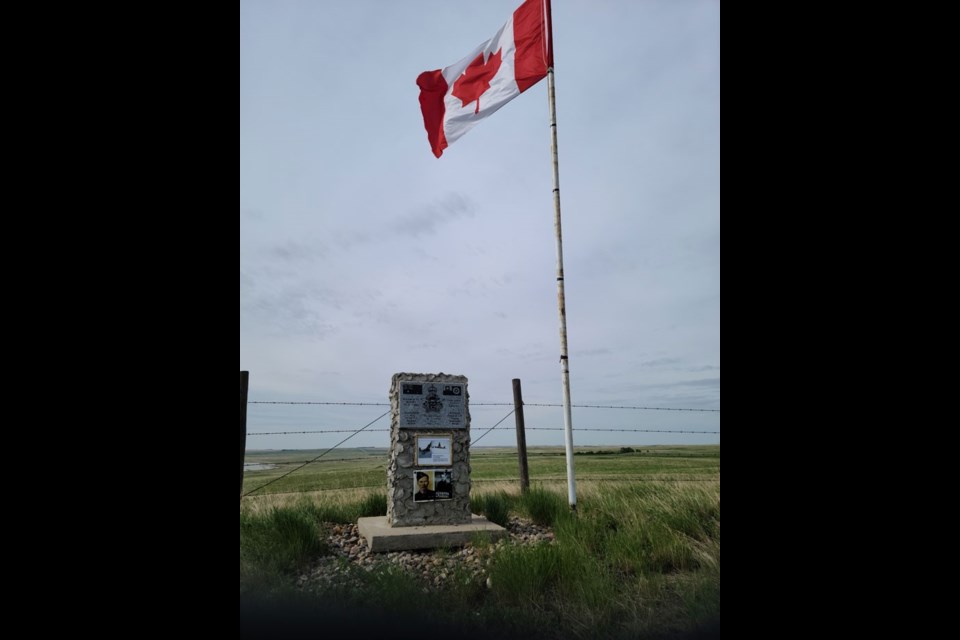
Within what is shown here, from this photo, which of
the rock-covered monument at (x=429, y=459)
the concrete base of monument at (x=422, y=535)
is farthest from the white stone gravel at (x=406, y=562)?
the rock-covered monument at (x=429, y=459)

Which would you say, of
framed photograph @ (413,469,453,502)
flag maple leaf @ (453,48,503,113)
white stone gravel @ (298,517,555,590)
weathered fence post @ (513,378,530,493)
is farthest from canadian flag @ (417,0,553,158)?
white stone gravel @ (298,517,555,590)

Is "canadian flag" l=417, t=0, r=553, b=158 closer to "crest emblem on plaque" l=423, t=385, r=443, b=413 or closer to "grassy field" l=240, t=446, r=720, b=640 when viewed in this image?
"crest emblem on plaque" l=423, t=385, r=443, b=413

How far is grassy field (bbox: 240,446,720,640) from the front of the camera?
4.02 m

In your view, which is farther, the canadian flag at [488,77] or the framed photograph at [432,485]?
the canadian flag at [488,77]

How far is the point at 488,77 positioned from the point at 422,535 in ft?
18.5

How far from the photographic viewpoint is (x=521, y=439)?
780cm

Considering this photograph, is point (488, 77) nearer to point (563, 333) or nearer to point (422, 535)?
point (563, 333)

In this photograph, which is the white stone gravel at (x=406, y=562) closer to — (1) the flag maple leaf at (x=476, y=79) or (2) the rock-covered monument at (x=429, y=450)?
(2) the rock-covered monument at (x=429, y=450)

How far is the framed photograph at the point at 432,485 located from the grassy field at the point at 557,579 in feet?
2.89

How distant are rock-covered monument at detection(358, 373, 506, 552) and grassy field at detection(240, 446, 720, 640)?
0.80 metres

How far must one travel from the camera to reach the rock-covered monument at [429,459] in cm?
650

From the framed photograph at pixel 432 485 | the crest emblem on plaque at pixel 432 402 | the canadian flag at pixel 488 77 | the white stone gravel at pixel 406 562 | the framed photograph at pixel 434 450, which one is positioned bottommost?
the white stone gravel at pixel 406 562
